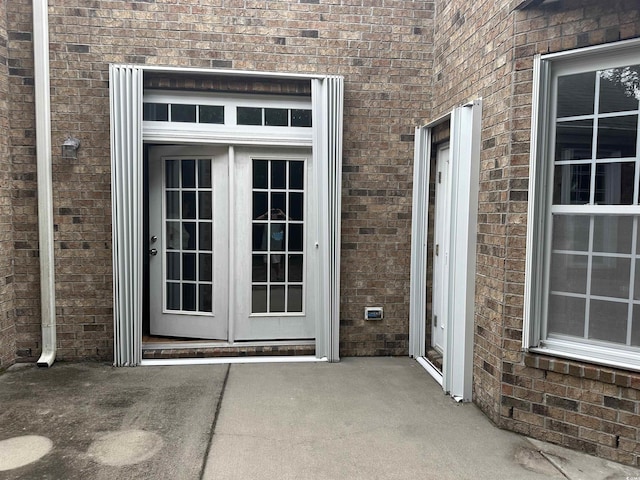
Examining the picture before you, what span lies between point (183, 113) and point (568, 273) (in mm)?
3645

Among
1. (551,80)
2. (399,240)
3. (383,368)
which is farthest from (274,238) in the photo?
(551,80)

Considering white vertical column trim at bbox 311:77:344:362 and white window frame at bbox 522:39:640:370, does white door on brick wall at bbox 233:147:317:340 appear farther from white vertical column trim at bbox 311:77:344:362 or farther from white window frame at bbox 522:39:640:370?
white window frame at bbox 522:39:640:370

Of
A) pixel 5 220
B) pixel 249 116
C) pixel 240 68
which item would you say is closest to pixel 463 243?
pixel 249 116

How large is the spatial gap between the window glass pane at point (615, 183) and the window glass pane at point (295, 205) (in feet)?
8.97

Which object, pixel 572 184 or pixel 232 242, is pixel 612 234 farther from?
pixel 232 242

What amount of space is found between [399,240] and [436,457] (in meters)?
2.35

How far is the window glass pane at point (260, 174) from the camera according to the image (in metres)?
4.88

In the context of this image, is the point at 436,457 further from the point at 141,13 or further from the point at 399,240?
the point at 141,13

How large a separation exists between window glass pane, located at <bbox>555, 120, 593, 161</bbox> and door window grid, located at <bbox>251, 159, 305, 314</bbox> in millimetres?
2488

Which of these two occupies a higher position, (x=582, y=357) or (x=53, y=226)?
(x=53, y=226)

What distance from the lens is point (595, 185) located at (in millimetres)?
3047

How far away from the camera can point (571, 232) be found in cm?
317

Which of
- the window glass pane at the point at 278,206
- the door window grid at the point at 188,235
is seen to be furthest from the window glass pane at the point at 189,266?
the window glass pane at the point at 278,206

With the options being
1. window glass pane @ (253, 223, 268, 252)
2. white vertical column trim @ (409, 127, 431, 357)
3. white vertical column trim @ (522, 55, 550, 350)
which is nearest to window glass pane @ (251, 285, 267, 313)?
window glass pane @ (253, 223, 268, 252)
